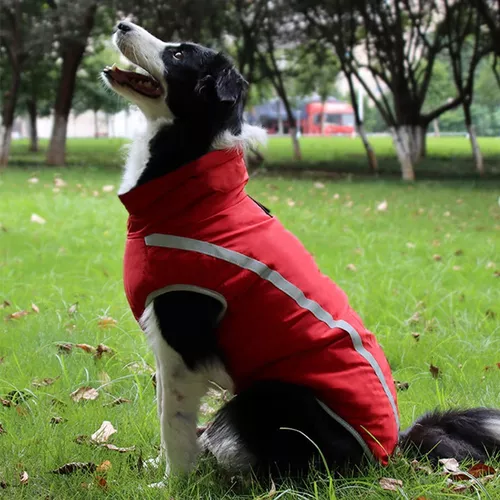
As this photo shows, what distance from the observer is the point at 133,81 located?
2557 millimetres

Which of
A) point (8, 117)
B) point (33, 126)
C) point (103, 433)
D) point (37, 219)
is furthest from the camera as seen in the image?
point (33, 126)

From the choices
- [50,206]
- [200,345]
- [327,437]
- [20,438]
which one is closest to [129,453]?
[20,438]

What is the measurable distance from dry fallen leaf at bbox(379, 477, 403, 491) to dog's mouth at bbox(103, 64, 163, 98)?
1632 millimetres

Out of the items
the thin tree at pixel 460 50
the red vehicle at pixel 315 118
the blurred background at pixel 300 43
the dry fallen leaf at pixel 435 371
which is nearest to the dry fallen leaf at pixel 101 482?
the dry fallen leaf at pixel 435 371

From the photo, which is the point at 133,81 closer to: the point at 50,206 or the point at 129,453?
the point at 129,453

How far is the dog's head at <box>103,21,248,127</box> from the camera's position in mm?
2445

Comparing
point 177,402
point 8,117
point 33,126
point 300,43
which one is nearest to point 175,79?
point 177,402

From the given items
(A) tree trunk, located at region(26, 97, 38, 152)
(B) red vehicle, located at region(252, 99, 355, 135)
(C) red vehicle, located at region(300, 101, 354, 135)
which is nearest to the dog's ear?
(A) tree trunk, located at region(26, 97, 38, 152)

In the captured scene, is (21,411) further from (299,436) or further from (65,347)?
(299,436)

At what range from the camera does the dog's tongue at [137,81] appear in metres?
2.51

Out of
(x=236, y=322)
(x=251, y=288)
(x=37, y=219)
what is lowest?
(x=37, y=219)

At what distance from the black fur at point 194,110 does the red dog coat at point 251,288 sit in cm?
9

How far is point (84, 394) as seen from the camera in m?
3.14

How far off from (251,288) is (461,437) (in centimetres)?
100
